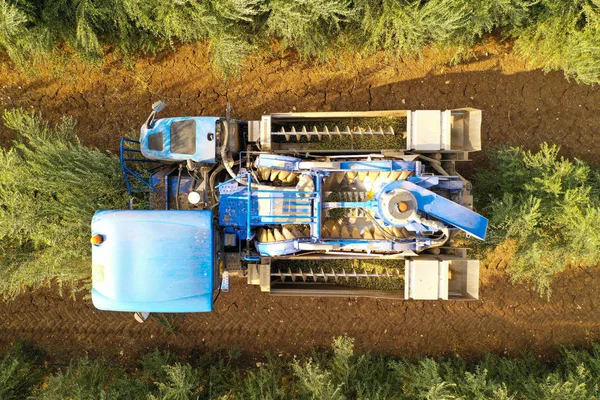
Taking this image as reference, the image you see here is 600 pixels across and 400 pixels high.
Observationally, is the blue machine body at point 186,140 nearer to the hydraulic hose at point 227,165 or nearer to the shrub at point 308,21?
the hydraulic hose at point 227,165

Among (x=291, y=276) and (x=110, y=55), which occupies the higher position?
(x=110, y=55)

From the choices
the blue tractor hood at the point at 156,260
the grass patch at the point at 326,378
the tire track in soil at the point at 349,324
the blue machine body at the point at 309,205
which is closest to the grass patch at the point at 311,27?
the blue machine body at the point at 309,205

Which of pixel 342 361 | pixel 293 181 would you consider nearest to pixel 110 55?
pixel 293 181

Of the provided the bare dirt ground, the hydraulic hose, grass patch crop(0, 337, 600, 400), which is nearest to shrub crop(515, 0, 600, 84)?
the bare dirt ground

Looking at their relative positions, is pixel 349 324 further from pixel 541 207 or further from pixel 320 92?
pixel 320 92

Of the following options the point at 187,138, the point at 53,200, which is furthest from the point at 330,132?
the point at 53,200

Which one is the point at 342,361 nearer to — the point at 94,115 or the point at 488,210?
the point at 488,210
